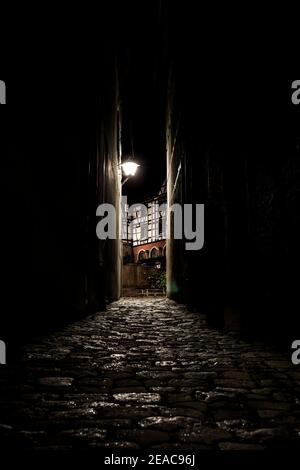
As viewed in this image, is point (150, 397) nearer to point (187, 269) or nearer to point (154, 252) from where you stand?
point (187, 269)

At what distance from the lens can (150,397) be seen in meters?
2.36

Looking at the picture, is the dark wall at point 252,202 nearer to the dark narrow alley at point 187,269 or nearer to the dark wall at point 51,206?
the dark narrow alley at point 187,269

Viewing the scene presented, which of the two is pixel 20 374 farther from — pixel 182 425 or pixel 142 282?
pixel 142 282

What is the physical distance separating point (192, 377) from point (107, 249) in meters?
7.57

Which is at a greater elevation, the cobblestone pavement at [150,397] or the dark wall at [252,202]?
the dark wall at [252,202]

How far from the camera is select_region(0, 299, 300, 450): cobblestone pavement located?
68.6 inches

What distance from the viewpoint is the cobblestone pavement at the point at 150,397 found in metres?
1.74

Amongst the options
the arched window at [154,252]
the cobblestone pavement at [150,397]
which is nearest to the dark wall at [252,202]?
the cobblestone pavement at [150,397]

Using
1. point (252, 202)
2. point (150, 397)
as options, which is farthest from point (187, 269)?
point (150, 397)

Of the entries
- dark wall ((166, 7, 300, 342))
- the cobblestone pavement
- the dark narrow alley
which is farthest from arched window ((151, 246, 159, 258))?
the cobblestone pavement

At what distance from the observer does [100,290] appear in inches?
343

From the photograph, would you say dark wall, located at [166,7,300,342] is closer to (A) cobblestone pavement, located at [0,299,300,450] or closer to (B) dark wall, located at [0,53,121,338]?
(A) cobblestone pavement, located at [0,299,300,450]

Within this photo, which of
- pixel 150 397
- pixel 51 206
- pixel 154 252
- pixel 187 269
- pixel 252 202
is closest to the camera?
pixel 150 397
